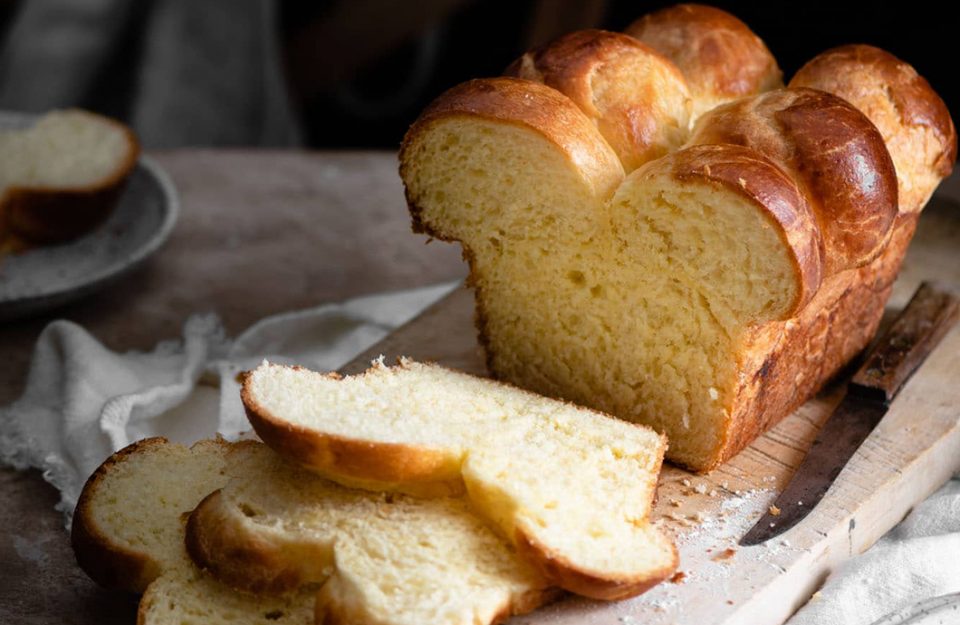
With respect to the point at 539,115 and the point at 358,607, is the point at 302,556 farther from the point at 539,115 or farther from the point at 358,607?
the point at 539,115

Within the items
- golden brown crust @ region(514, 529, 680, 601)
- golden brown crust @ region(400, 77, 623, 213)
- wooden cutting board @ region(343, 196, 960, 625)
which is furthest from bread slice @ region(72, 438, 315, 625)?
golden brown crust @ region(400, 77, 623, 213)

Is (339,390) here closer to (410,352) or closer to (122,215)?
(410,352)

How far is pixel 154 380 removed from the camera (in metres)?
3.35

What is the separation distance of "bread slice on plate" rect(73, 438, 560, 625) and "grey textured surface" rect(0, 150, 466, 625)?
0.37m

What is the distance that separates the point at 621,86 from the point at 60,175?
2.17 metres

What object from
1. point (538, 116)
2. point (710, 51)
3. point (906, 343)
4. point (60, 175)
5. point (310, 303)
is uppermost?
point (710, 51)

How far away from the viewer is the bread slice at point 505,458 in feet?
7.31

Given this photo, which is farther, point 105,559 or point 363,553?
point 105,559

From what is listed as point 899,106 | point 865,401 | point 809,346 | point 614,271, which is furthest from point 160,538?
point 899,106

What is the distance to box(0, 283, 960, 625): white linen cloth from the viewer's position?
2.53 metres

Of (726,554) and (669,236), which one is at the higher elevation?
(669,236)

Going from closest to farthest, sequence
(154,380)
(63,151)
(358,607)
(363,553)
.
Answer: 1. (358,607)
2. (363,553)
3. (154,380)
4. (63,151)

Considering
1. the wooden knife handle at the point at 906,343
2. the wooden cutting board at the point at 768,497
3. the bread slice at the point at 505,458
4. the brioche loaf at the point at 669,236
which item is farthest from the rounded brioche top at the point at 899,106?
the bread slice at the point at 505,458

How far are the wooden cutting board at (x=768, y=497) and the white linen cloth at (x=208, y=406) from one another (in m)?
0.08
